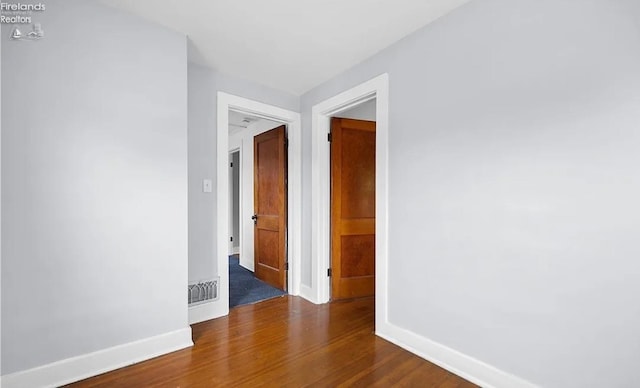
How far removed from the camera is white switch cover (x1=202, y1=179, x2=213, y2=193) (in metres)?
2.63

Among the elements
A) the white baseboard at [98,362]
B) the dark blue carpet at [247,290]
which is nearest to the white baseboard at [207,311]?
the dark blue carpet at [247,290]

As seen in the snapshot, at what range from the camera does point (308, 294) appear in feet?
10.4

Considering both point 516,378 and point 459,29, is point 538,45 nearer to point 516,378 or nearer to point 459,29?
point 459,29

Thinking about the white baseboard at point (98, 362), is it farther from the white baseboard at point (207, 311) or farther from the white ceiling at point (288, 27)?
the white ceiling at point (288, 27)

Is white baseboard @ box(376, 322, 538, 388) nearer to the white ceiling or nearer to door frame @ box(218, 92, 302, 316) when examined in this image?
door frame @ box(218, 92, 302, 316)

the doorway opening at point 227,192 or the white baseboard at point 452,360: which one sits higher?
the doorway opening at point 227,192

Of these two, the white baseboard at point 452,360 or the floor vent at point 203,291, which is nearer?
the white baseboard at point 452,360

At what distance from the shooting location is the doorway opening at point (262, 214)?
345 cm

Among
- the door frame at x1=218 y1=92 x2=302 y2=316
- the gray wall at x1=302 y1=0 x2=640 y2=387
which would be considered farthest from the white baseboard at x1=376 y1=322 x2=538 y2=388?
the door frame at x1=218 y1=92 x2=302 y2=316

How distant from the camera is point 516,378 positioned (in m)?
1.54

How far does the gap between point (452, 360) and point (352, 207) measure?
5.71ft

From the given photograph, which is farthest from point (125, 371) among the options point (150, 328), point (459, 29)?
point (459, 29)

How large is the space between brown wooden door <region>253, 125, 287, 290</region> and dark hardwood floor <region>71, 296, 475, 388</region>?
3.21ft

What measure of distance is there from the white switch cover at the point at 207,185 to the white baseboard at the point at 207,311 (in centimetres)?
108
